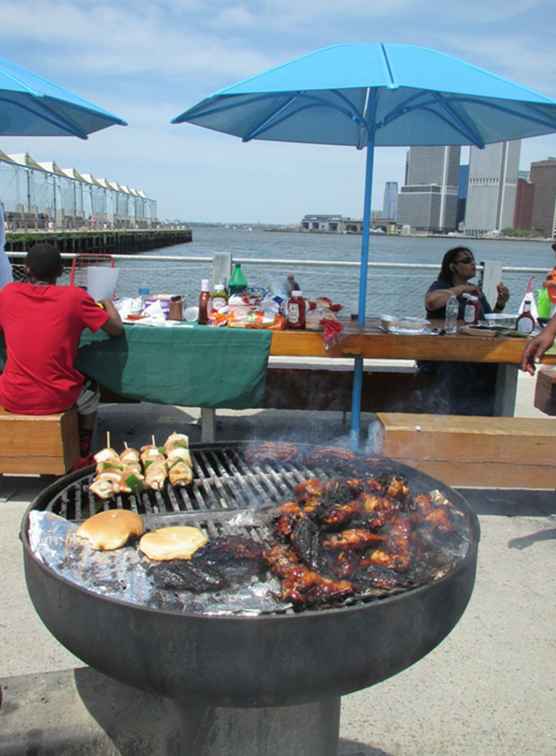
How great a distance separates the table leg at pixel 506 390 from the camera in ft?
17.1

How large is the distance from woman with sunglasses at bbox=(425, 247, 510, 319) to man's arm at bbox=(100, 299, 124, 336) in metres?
2.55

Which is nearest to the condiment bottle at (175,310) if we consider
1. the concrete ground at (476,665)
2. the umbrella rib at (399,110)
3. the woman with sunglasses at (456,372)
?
the concrete ground at (476,665)

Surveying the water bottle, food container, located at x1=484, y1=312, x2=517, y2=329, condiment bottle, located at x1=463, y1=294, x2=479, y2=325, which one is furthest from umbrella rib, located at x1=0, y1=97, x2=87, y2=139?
food container, located at x1=484, y1=312, x2=517, y2=329

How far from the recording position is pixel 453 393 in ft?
18.3

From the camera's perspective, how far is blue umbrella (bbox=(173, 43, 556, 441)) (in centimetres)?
357

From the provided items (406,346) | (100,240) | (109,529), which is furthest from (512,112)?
(100,240)

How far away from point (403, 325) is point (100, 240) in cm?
6550

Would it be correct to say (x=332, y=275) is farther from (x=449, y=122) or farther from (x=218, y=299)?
(x=218, y=299)

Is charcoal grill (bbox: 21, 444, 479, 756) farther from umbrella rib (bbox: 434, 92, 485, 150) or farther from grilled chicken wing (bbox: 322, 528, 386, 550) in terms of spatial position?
umbrella rib (bbox: 434, 92, 485, 150)

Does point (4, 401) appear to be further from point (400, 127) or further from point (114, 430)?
point (400, 127)

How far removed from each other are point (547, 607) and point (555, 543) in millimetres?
797

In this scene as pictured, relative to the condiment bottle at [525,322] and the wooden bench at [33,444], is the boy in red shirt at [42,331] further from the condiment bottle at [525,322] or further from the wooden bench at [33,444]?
the condiment bottle at [525,322]

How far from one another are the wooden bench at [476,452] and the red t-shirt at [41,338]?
2.01m

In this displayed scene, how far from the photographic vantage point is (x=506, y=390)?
5270 mm
